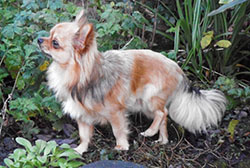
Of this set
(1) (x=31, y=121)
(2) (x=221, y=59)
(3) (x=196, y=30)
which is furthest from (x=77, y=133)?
(2) (x=221, y=59)

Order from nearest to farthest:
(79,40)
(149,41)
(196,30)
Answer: (79,40), (196,30), (149,41)

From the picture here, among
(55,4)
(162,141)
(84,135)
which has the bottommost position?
(162,141)

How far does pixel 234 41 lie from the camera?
14.8 feet

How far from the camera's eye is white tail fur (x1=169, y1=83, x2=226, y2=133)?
12.2ft

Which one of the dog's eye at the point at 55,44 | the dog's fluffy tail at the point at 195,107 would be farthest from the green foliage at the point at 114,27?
the dog's eye at the point at 55,44

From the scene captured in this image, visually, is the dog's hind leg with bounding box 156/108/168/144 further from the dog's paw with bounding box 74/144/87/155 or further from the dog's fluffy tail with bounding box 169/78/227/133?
the dog's paw with bounding box 74/144/87/155

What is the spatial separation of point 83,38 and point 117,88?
0.57 m

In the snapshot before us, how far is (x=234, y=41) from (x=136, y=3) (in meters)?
1.17

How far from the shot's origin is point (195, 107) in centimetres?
373

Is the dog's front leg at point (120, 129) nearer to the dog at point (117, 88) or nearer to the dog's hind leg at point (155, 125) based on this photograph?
the dog at point (117, 88)

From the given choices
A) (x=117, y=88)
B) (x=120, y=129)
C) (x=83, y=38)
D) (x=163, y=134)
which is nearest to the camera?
(x=83, y=38)

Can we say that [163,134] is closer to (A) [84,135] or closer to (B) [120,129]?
(B) [120,129]

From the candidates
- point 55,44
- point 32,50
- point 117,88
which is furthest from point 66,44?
point 32,50

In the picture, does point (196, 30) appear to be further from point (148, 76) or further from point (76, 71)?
point (76, 71)
